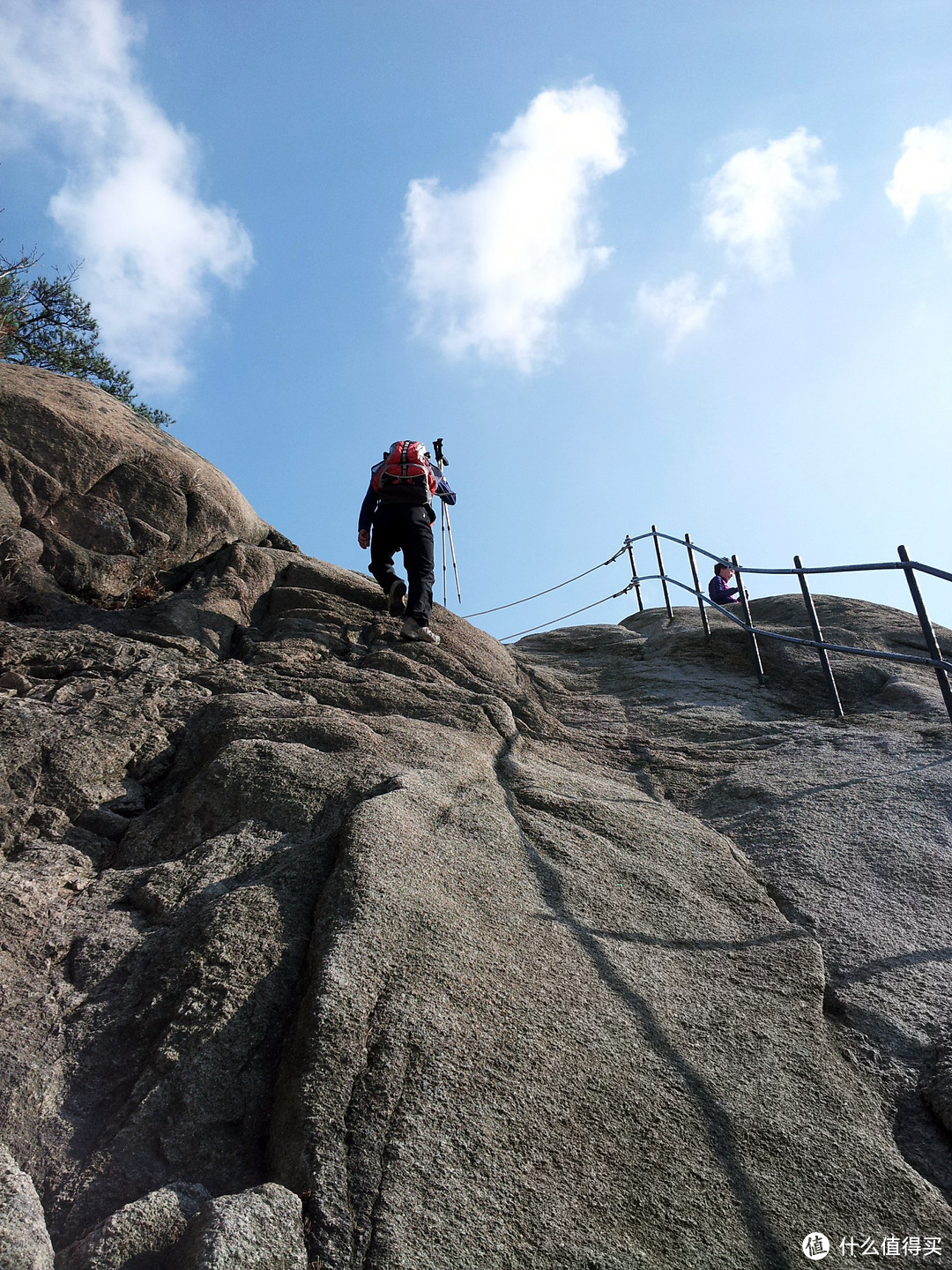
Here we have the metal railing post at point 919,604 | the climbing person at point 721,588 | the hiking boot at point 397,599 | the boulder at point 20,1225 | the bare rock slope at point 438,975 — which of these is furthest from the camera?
the climbing person at point 721,588

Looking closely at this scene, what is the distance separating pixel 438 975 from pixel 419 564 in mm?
4307

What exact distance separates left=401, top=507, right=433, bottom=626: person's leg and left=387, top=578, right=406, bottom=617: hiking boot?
0.18 feet

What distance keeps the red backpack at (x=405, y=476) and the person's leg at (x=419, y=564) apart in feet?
0.37

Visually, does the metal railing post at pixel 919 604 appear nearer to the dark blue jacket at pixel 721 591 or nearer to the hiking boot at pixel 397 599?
the hiking boot at pixel 397 599

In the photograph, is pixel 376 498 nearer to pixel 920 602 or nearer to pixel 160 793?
pixel 160 793

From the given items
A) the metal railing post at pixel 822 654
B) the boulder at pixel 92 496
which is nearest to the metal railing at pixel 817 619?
the metal railing post at pixel 822 654

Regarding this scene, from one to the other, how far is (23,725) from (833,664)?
5740mm

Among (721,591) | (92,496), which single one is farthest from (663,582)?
(92,496)

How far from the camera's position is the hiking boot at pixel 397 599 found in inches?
261

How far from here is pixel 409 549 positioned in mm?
6730

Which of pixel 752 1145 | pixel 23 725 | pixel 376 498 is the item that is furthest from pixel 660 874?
pixel 376 498

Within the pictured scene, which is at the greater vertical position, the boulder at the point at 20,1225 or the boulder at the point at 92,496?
the boulder at the point at 92,496

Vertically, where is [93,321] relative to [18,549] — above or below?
above

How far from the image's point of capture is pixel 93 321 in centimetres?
1277
